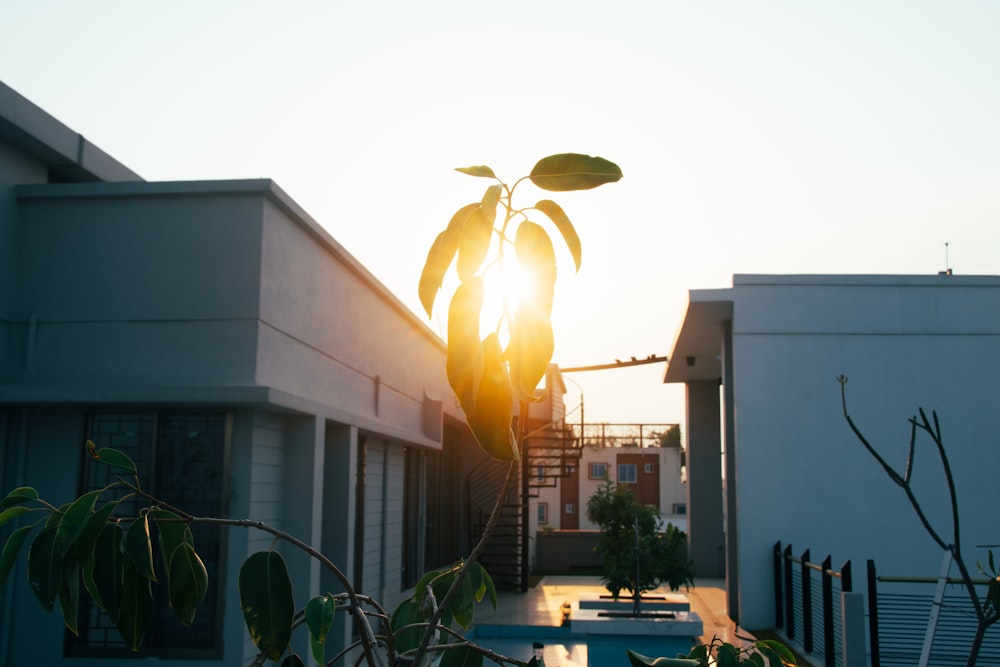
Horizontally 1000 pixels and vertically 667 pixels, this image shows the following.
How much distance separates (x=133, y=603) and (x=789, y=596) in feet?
40.6

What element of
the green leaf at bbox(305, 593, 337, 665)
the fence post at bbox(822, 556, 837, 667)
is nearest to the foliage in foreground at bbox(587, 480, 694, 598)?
the fence post at bbox(822, 556, 837, 667)

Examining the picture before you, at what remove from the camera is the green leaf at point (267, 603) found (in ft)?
5.69

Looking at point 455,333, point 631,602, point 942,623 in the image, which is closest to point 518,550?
point 631,602

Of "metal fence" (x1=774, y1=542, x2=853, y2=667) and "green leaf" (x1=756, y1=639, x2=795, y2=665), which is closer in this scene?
"green leaf" (x1=756, y1=639, x2=795, y2=665)

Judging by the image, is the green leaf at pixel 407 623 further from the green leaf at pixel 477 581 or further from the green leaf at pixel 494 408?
the green leaf at pixel 494 408

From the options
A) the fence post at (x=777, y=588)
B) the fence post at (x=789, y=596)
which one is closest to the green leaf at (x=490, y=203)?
the fence post at (x=789, y=596)

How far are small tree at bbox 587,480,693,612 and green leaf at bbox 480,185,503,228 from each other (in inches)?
538

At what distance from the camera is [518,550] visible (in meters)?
20.4

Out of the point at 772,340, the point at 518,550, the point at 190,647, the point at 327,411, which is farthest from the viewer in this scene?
the point at 518,550

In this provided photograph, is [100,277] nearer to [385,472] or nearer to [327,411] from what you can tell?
[327,411]

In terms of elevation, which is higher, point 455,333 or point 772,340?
point 772,340

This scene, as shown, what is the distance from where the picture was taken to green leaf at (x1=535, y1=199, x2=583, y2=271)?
1.72m

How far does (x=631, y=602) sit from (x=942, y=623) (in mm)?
5605

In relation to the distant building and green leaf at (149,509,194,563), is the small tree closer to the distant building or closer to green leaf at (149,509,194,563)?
green leaf at (149,509,194,563)
